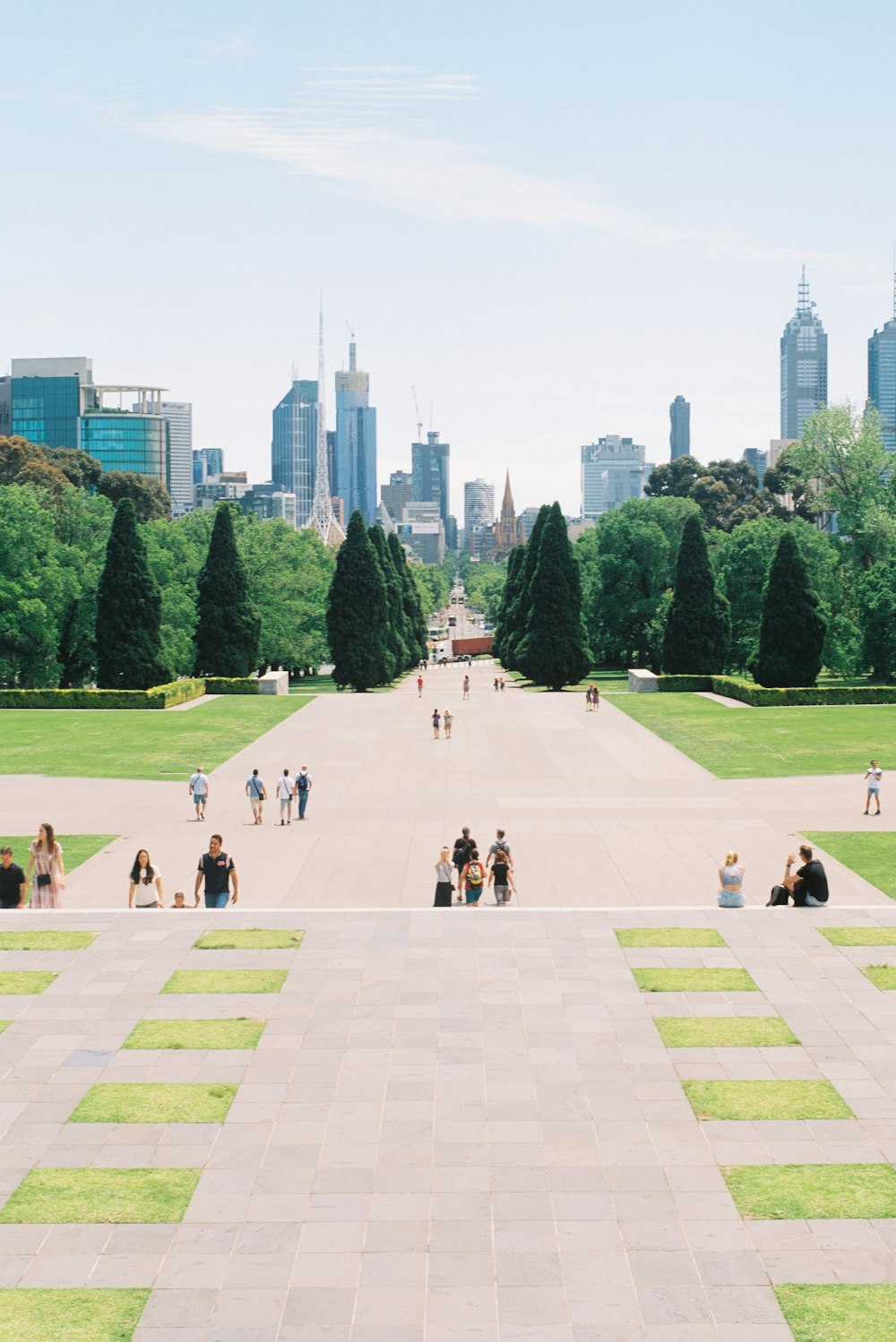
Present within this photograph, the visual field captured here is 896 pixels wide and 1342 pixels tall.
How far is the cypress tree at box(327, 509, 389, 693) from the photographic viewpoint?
218 feet

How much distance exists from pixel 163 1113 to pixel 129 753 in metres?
28.9

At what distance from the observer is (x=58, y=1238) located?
10828 millimetres

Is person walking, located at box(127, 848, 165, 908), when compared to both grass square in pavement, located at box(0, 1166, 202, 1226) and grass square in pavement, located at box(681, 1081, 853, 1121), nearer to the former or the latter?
grass square in pavement, located at box(0, 1166, 202, 1226)

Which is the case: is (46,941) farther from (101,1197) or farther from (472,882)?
(101,1197)

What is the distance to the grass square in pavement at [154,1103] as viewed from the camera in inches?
512

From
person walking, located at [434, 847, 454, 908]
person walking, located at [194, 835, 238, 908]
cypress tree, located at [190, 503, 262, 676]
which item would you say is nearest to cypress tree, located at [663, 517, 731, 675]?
cypress tree, located at [190, 503, 262, 676]

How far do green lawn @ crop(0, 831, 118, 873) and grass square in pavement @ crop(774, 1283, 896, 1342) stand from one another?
1823 centimetres

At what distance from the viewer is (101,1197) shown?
1149 cm

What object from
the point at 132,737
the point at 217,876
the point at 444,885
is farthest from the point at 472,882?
the point at 132,737

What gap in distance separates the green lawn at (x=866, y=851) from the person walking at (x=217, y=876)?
35.4 feet

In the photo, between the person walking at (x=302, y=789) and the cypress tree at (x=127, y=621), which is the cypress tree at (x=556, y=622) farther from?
the person walking at (x=302, y=789)

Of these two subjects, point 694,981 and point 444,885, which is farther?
point 444,885

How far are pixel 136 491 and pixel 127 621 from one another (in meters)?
58.6

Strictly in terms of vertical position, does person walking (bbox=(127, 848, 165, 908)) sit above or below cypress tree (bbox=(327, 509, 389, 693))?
below
